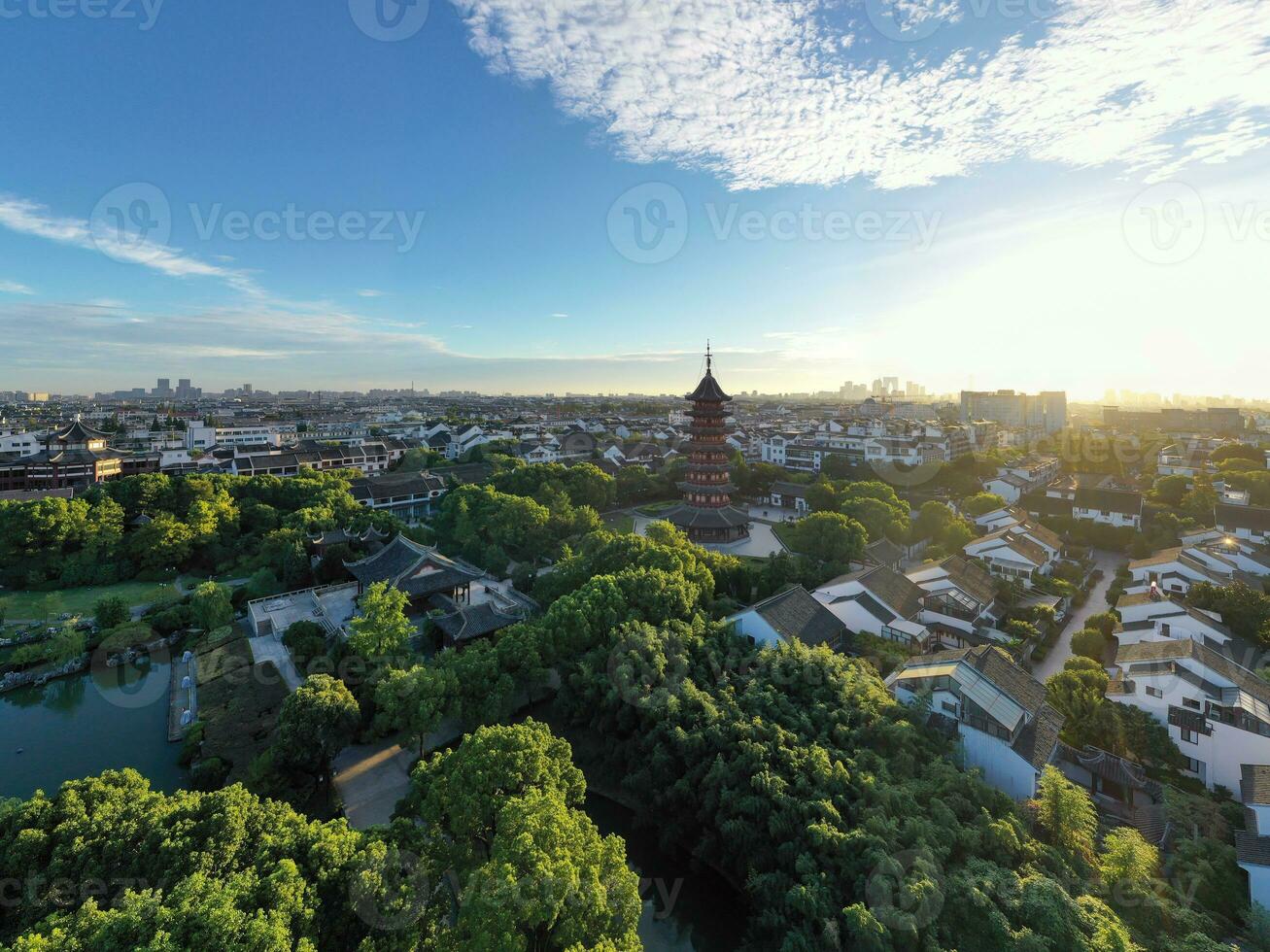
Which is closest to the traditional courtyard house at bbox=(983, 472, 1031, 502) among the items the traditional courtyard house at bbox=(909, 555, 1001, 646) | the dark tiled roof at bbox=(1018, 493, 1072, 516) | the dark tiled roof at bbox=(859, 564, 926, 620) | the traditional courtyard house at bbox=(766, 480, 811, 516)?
the dark tiled roof at bbox=(1018, 493, 1072, 516)

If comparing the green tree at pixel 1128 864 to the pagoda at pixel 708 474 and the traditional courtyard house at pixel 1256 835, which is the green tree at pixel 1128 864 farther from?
the pagoda at pixel 708 474

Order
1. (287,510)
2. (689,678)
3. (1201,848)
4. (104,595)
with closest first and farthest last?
(1201,848), (689,678), (104,595), (287,510)

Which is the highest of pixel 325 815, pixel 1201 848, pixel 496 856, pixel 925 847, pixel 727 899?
pixel 496 856

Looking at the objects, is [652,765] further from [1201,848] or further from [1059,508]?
[1059,508]

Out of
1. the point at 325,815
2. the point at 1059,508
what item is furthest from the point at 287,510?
the point at 1059,508

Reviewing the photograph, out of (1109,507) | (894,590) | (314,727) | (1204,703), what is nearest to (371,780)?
(314,727)

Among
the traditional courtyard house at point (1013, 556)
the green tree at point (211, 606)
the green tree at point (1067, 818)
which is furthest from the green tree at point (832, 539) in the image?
the green tree at point (211, 606)

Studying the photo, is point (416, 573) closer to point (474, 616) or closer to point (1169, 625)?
point (474, 616)
